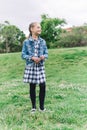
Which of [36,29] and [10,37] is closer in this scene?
[36,29]

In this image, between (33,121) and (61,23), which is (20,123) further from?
(61,23)

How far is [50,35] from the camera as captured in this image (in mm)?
79375

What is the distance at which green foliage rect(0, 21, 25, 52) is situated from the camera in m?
72.1

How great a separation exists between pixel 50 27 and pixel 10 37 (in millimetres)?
9756

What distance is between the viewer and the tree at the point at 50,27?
79.5 m

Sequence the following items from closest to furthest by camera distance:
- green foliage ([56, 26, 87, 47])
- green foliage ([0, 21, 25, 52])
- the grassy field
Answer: the grassy field, green foliage ([56, 26, 87, 47]), green foliage ([0, 21, 25, 52])

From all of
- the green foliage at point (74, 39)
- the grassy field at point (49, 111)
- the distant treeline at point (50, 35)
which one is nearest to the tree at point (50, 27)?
the distant treeline at point (50, 35)

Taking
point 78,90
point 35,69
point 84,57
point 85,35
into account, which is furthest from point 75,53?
point 85,35

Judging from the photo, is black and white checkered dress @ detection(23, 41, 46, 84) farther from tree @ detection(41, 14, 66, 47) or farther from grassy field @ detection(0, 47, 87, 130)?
tree @ detection(41, 14, 66, 47)

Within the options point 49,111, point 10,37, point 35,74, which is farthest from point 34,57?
point 10,37

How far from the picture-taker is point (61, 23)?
83.9 m

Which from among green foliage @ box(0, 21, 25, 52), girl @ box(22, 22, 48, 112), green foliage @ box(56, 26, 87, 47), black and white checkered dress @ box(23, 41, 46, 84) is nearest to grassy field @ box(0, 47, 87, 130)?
girl @ box(22, 22, 48, 112)

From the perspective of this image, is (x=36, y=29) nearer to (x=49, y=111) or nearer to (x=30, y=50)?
(x=30, y=50)

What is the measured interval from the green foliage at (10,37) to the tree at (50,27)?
4935mm
